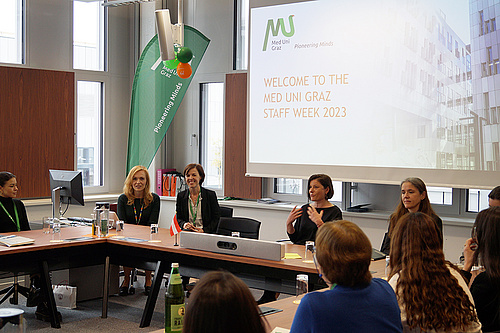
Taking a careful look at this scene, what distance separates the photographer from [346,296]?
1.90 metres

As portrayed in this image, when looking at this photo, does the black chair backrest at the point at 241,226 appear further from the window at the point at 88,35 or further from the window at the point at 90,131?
the window at the point at 88,35

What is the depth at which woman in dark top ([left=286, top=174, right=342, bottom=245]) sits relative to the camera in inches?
188

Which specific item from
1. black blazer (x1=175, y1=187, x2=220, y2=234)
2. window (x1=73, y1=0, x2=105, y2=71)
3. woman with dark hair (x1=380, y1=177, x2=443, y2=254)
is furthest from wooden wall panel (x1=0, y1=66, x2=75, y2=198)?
woman with dark hair (x1=380, y1=177, x2=443, y2=254)

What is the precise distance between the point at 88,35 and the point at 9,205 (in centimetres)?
322

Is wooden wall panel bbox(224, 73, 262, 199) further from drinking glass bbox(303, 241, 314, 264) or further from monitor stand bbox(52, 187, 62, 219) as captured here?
drinking glass bbox(303, 241, 314, 264)

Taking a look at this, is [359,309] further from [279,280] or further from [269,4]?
[269,4]

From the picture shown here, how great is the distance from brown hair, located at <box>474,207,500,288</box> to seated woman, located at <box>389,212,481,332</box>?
32 centimetres

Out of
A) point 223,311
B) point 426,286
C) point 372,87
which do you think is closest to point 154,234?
point 372,87

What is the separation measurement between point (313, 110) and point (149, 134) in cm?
205

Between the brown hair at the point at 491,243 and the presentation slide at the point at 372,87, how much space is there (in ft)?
9.52

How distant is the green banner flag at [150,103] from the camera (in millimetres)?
7078

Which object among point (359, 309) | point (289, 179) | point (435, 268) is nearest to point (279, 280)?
point (435, 268)

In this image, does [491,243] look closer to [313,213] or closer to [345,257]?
[345,257]

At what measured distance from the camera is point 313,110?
648 centimetres
